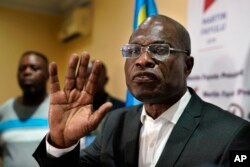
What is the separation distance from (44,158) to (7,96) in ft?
10.8

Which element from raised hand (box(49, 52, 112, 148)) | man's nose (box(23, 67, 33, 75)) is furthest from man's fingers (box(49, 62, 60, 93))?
man's nose (box(23, 67, 33, 75))

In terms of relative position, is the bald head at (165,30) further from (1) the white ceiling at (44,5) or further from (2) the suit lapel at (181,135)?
(1) the white ceiling at (44,5)

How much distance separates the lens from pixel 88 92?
122 cm

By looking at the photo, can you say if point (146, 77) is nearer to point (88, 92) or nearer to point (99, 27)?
point (88, 92)

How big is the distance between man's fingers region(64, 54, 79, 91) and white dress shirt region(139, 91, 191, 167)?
35cm

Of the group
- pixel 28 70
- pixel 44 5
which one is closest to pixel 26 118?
pixel 28 70

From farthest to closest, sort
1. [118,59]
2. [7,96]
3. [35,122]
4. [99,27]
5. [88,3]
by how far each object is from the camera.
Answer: [7,96] < [88,3] < [99,27] < [118,59] < [35,122]

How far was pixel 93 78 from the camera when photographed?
1.21 meters

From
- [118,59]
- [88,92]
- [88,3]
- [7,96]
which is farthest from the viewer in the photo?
[7,96]

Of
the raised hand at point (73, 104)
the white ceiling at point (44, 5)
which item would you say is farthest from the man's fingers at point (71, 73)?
the white ceiling at point (44, 5)

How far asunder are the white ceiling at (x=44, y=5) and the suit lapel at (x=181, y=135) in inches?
124

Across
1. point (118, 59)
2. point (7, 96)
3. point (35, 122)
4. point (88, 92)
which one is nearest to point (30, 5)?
point (7, 96)

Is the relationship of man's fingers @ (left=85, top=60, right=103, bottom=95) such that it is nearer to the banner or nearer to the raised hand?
the raised hand

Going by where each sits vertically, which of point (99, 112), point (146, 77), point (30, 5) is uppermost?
point (30, 5)
